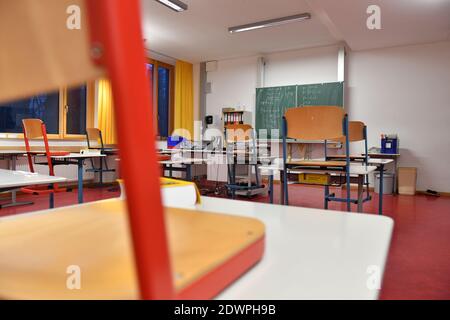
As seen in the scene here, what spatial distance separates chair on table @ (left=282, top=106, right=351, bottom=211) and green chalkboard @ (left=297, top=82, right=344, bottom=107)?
431 centimetres

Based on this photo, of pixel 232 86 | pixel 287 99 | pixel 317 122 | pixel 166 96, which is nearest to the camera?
pixel 317 122

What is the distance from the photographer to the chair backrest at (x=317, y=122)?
2.59 meters

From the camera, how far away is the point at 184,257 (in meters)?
0.34

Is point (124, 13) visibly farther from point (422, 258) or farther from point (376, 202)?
point (376, 202)

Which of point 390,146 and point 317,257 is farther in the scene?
point 390,146

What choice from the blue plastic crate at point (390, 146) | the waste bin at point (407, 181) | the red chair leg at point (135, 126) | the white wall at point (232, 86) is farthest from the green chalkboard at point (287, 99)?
the red chair leg at point (135, 126)

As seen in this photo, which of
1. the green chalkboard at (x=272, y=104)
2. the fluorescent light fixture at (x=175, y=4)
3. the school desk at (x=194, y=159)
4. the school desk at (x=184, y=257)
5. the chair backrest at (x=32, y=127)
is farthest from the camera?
the green chalkboard at (x=272, y=104)

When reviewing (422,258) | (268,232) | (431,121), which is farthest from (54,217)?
(431,121)

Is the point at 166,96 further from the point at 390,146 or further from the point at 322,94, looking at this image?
the point at 390,146

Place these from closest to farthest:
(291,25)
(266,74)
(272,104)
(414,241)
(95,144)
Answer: (414,241), (291,25), (95,144), (272,104), (266,74)

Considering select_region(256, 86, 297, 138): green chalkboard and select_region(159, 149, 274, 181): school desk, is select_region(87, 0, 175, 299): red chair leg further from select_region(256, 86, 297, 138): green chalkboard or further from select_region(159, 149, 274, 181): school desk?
select_region(256, 86, 297, 138): green chalkboard

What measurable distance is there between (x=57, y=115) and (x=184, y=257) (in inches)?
279

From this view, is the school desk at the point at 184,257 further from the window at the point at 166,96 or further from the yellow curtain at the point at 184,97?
the window at the point at 166,96

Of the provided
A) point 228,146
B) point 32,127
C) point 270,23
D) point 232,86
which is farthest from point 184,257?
point 232,86
